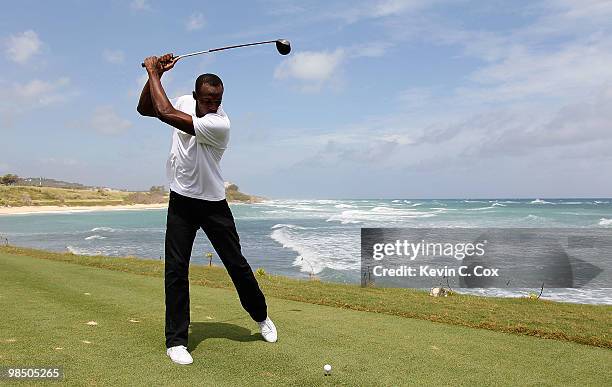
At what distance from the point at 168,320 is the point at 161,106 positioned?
178 cm

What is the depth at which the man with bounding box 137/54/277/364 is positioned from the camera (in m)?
4.16

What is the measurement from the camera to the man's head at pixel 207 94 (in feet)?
14.2

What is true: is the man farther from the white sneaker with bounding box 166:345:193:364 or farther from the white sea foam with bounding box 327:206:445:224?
the white sea foam with bounding box 327:206:445:224

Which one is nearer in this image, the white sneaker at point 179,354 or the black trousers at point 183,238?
the white sneaker at point 179,354

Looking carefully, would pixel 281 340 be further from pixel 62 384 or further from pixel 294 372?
pixel 62 384

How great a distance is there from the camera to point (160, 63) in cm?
430

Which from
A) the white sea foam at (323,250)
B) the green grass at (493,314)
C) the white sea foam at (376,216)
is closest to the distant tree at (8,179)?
the white sea foam at (376,216)

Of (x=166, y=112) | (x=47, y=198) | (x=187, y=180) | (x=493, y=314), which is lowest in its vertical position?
(x=493, y=314)

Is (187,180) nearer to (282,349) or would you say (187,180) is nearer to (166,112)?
(166,112)

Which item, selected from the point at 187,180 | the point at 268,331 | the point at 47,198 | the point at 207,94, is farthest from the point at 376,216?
the point at 47,198

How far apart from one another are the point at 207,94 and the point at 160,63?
0.45 metres

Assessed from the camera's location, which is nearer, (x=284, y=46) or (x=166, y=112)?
(x=166, y=112)

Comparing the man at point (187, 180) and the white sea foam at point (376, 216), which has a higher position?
the man at point (187, 180)

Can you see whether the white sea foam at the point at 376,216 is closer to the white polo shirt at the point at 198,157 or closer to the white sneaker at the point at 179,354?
the white polo shirt at the point at 198,157
